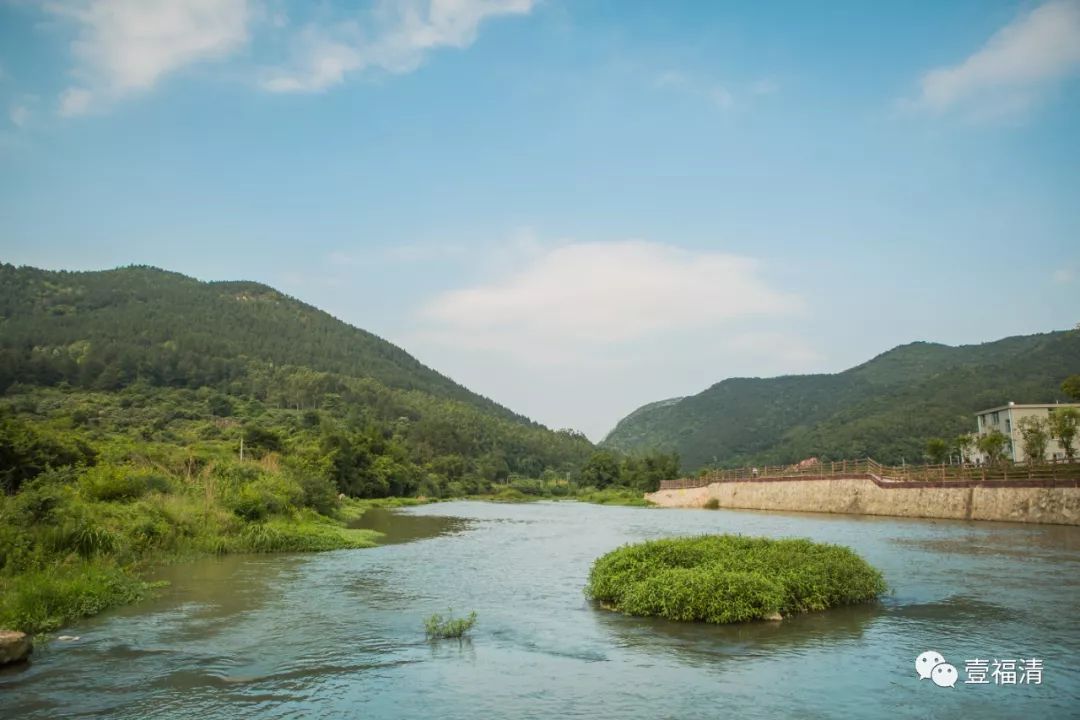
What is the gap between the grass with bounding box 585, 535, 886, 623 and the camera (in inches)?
639

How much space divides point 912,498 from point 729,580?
38.1 m

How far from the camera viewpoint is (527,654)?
13836mm

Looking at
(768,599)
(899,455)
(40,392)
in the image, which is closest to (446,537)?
(768,599)

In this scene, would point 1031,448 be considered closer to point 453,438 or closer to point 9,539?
point 9,539

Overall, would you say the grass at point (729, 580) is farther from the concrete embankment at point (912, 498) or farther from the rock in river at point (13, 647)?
the concrete embankment at point (912, 498)

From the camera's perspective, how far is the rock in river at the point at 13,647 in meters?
12.1

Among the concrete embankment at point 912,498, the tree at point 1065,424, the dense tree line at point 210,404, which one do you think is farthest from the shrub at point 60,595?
the tree at point 1065,424

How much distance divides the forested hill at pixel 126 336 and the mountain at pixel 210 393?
0.33 metres

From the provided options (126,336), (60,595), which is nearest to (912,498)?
(60,595)

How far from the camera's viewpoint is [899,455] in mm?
114250

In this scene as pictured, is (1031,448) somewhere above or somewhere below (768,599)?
above

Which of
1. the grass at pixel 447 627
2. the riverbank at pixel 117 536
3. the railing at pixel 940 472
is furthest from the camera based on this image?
the railing at pixel 940 472

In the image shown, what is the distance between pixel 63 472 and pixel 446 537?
59.8 ft

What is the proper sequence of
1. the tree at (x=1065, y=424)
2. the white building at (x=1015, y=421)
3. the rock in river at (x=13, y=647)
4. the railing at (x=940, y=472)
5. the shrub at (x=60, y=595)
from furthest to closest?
1. the white building at (x=1015, y=421)
2. the tree at (x=1065, y=424)
3. the railing at (x=940, y=472)
4. the shrub at (x=60, y=595)
5. the rock in river at (x=13, y=647)
